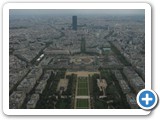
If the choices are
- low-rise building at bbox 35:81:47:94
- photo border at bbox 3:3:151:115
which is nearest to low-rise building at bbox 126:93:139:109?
photo border at bbox 3:3:151:115

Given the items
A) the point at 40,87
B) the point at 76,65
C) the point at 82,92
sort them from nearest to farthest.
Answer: the point at 82,92, the point at 40,87, the point at 76,65

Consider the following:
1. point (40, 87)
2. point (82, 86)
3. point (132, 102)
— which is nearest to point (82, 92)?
point (82, 86)

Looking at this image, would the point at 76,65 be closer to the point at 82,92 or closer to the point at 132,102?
the point at 82,92

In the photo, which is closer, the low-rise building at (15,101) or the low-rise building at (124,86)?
the low-rise building at (15,101)

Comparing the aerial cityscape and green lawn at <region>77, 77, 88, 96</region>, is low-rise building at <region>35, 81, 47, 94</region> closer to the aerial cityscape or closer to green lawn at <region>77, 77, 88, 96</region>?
the aerial cityscape
